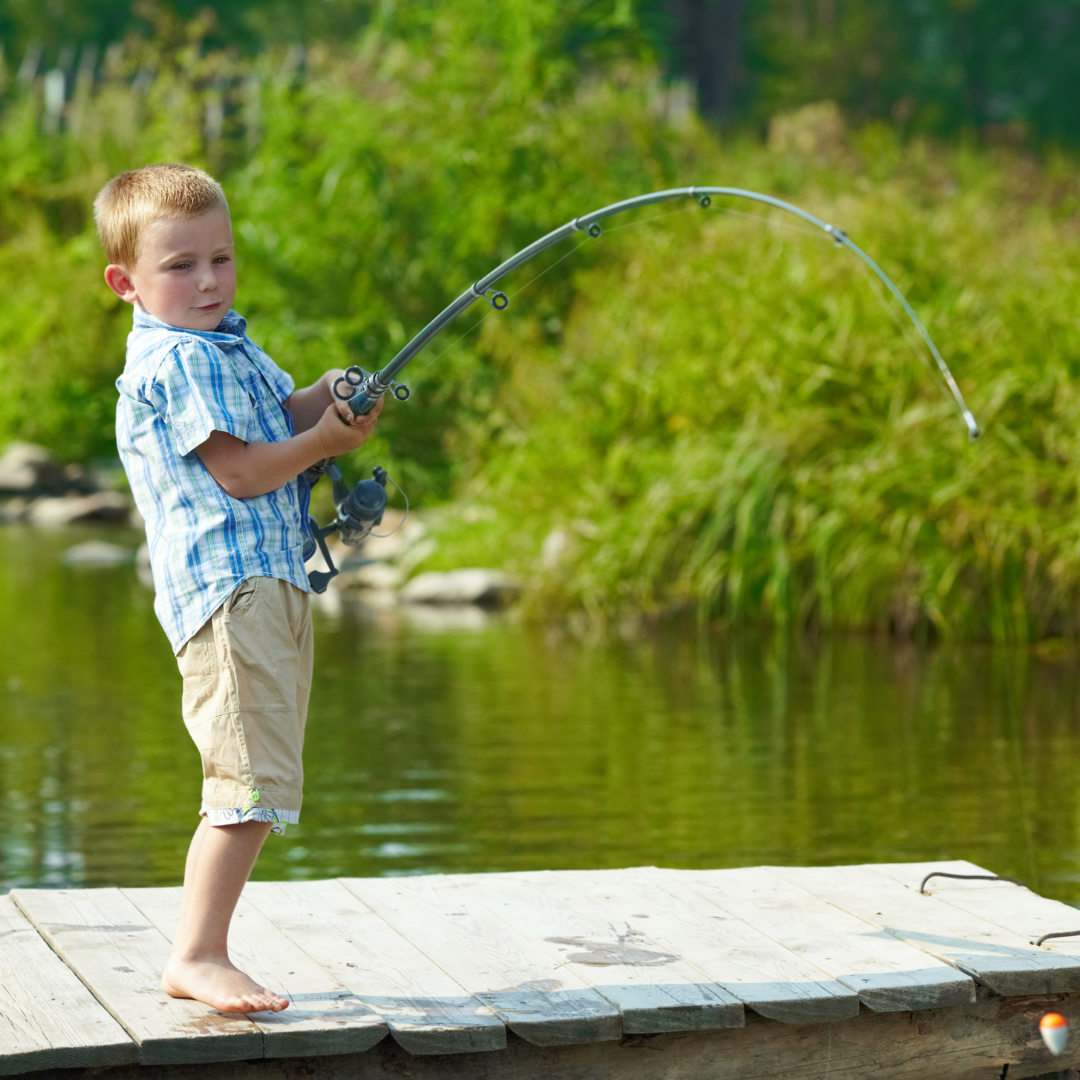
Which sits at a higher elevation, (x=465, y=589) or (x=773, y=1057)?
(x=773, y=1057)

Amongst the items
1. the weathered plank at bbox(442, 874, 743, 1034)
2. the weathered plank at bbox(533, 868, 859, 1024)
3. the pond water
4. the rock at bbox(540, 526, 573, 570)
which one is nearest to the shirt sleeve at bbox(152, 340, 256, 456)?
the weathered plank at bbox(442, 874, 743, 1034)

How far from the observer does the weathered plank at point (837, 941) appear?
331 centimetres

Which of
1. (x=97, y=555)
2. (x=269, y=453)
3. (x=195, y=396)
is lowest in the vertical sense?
(x=97, y=555)

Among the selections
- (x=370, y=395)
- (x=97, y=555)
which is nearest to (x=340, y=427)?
(x=370, y=395)

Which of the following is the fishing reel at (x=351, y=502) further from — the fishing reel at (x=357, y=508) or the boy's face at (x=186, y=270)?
the boy's face at (x=186, y=270)

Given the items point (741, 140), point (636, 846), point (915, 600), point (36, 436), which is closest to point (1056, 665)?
point (915, 600)

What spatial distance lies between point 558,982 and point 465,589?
8.69 m

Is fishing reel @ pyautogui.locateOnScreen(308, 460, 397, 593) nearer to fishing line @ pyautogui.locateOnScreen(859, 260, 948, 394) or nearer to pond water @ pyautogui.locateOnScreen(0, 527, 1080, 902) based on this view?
pond water @ pyautogui.locateOnScreen(0, 527, 1080, 902)

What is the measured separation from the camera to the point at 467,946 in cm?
349

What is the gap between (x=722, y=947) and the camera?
139 inches

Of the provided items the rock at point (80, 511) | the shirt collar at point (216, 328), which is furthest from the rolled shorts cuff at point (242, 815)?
the rock at point (80, 511)

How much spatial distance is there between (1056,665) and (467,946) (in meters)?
6.30

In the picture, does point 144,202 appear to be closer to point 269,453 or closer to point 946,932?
point 269,453

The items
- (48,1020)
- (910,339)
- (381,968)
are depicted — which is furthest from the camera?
(910,339)
